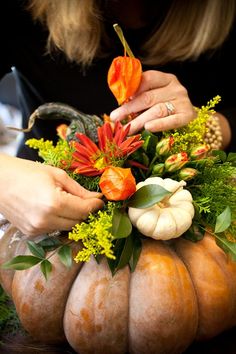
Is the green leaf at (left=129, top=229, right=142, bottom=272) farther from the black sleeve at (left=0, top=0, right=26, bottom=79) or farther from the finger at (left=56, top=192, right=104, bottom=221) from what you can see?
the black sleeve at (left=0, top=0, right=26, bottom=79)

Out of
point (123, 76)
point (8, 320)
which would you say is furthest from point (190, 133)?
point (8, 320)

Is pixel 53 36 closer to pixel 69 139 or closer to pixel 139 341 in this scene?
pixel 69 139

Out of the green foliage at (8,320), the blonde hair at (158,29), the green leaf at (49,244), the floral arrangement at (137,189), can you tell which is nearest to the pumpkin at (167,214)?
the floral arrangement at (137,189)

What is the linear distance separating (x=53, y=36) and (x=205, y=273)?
63cm

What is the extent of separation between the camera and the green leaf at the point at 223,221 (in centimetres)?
51

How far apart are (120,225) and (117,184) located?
0.05 metres

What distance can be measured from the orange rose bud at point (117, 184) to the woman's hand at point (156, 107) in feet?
0.49

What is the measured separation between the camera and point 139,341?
52cm

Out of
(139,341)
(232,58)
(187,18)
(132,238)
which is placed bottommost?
(139,341)

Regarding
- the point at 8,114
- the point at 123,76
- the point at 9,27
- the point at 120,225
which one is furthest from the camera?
the point at 8,114

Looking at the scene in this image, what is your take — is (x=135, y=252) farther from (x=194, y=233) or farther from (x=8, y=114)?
(x=8, y=114)

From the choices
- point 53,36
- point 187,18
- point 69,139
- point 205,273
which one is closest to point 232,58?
point 187,18

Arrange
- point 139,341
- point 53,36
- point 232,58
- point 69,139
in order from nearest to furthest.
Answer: point 139,341, point 69,139, point 53,36, point 232,58

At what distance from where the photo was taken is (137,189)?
53cm
